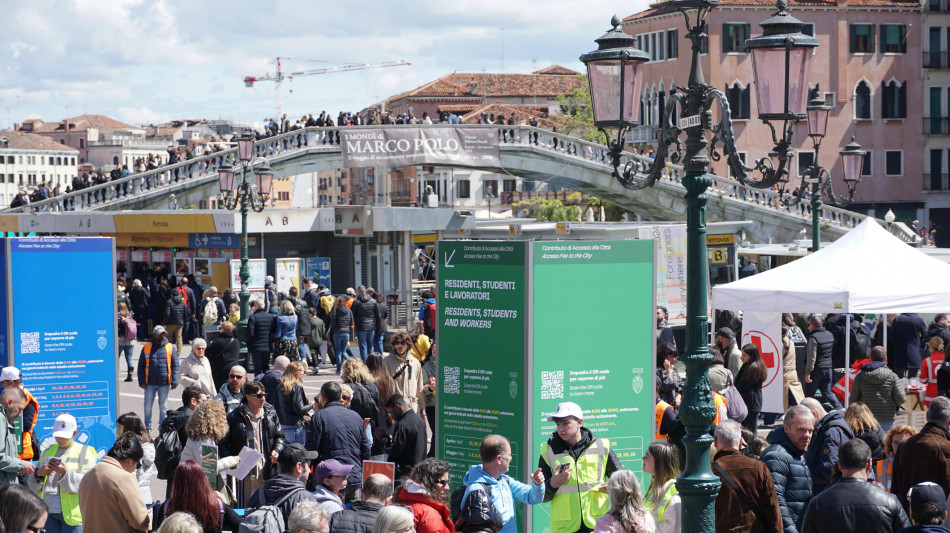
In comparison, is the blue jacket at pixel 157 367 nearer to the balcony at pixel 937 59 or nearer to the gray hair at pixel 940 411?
the gray hair at pixel 940 411

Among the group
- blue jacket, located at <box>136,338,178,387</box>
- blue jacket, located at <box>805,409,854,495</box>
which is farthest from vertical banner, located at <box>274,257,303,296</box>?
blue jacket, located at <box>805,409,854,495</box>

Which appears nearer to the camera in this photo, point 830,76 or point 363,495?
point 363,495

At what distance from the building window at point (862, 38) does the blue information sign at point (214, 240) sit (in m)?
33.5

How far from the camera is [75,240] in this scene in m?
12.1

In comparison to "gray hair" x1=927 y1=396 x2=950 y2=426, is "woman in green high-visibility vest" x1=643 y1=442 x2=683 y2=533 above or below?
below

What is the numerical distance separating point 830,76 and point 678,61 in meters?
6.47

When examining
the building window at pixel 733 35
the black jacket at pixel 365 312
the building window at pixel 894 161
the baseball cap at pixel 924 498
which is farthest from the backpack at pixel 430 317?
the building window at pixel 894 161

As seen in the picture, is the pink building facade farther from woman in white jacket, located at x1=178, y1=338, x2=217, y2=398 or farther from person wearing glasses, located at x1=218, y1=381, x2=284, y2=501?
person wearing glasses, located at x1=218, y1=381, x2=284, y2=501

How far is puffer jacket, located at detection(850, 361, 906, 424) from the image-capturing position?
12.3m

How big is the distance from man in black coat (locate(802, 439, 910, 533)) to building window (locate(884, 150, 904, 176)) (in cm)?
5062

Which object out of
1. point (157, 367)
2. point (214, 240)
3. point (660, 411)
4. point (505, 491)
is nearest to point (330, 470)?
point (505, 491)

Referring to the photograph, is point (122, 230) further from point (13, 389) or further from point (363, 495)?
point (363, 495)

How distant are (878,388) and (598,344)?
13.2 feet

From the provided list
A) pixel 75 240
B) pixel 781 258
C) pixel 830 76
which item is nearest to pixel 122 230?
pixel 781 258
